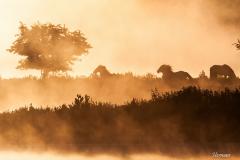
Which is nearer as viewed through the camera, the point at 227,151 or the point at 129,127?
the point at 227,151

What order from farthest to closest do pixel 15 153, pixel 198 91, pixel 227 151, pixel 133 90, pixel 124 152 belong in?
1. pixel 133 90
2. pixel 198 91
3. pixel 15 153
4. pixel 124 152
5. pixel 227 151

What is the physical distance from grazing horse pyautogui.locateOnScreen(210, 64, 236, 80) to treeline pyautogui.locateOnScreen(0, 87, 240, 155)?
16394 millimetres

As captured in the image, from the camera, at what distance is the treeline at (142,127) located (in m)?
19.5

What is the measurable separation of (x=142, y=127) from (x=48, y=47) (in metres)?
36.7

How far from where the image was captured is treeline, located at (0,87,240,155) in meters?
19.5

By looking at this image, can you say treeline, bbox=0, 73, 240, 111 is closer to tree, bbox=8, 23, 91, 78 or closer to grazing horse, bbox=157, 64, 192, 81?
grazing horse, bbox=157, 64, 192, 81

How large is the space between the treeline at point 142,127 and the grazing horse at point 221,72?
16.4m

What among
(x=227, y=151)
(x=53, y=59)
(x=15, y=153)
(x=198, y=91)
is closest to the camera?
(x=227, y=151)

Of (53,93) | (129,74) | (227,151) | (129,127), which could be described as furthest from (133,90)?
(227,151)

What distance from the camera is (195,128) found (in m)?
20.2

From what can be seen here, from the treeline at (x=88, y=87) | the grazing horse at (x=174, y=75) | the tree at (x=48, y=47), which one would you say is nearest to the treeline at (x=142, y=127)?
the treeline at (x=88, y=87)

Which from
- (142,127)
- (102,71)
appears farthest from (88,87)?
(142,127)

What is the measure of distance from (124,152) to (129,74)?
69.7 feet

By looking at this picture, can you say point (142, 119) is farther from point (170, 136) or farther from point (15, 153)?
point (15, 153)
